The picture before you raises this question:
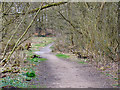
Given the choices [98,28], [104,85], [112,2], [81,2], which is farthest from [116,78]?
[81,2]

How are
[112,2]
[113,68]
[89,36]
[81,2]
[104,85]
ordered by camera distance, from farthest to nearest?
1. [81,2]
2. [89,36]
3. [112,2]
4. [113,68]
5. [104,85]

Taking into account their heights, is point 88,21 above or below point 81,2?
below


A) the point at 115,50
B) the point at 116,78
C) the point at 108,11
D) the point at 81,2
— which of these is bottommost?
the point at 116,78

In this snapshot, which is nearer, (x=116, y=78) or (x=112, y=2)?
(x=116, y=78)

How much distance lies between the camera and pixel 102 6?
366 inches

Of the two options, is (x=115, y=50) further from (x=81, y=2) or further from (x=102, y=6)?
(x=81, y=2)

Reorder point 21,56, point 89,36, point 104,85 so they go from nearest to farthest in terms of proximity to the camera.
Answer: point 104,85 < point 21,56 < point 89,36

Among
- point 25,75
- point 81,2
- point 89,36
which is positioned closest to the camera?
point 25,75

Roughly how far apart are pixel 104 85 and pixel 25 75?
317cm

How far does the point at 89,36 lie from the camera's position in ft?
34.3

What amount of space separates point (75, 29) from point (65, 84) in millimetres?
7107

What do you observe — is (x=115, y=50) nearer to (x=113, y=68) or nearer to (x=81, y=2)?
(x=113, y=68)

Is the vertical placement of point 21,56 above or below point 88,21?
below

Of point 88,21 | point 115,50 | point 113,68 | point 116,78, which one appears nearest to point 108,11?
point 88,21
